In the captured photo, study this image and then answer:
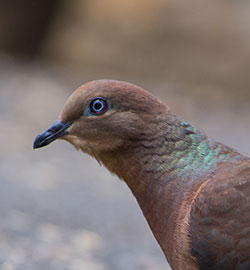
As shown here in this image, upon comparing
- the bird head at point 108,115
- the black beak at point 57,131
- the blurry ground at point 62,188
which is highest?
the bird head at point 108,115

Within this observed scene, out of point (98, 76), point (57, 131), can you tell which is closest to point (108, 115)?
point (57, 131)

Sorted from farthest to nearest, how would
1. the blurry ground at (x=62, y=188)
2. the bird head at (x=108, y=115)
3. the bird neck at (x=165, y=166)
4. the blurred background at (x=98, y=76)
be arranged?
1. the blurred background at (x=98, y=76)
2. the blurry ground at (x=62, y=188)
3. the bird head at (x=108, y=115)
4. the bird neck at (x=165, y=166)

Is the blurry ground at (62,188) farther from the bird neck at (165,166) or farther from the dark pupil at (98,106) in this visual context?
the dark pupil at (98,106)

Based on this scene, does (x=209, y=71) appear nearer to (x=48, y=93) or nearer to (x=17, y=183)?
(x=48, y=93)

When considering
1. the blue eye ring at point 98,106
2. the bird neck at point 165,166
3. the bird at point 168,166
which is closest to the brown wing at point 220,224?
the bird at point 168,166

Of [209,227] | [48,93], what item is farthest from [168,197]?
[48,93]

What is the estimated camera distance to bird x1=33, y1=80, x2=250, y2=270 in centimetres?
348

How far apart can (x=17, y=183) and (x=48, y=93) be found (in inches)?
149

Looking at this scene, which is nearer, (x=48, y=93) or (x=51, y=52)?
(x=48, y=93)

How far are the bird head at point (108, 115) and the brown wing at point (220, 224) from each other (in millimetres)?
595

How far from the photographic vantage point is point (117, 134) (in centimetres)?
374

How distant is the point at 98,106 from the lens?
3.78 m

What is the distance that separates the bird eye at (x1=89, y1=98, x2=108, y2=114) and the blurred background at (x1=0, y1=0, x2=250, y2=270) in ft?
9.95

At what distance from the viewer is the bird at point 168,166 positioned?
3.48m
